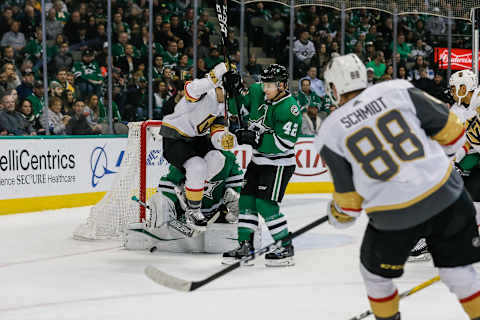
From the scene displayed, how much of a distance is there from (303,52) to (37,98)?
3.76 meters

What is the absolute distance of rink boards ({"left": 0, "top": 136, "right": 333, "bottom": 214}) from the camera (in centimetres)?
628

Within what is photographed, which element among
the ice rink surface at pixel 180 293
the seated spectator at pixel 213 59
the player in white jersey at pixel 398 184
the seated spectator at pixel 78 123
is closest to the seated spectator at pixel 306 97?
the seated spectator at pixel 213 59

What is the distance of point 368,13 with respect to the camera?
959cm

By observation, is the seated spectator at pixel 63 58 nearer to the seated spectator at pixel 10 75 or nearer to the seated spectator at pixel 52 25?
the seated spectator at pixel 52 25

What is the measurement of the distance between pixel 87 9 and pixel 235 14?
2126mm

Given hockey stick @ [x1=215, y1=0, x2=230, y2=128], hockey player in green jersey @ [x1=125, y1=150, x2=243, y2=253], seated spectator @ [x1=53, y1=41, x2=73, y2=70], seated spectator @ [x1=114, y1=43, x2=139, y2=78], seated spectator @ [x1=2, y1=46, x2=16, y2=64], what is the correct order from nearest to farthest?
hockey stick @ [x1=215, y1=0, x2=230, y2=128], hockey player in green jersey @ [x1=125, y1=150, x2=243, y2=253], seated spectator @ [x1=2, y1=46, x2=16, y2=64], seated spectator @ [x1=53, y1=41, x2=73, y2=70], seated spectator @ [x1=114, y1=43, x2=139, y2=78]

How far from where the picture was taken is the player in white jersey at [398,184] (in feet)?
6.89

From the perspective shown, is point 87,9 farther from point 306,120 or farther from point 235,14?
point 306,120

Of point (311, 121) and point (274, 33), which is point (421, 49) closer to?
point (274, 33)

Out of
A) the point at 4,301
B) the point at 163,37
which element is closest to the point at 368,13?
the point at 163,37

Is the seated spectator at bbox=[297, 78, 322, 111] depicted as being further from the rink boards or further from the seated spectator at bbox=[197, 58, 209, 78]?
the rink boards

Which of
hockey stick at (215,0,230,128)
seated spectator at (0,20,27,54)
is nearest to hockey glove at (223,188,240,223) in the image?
hockey stick at (215,0,230,128)

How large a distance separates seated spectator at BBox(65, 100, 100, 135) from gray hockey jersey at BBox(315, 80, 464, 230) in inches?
204

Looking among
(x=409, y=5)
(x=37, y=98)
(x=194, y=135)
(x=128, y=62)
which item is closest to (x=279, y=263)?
(x=194, y=135)
